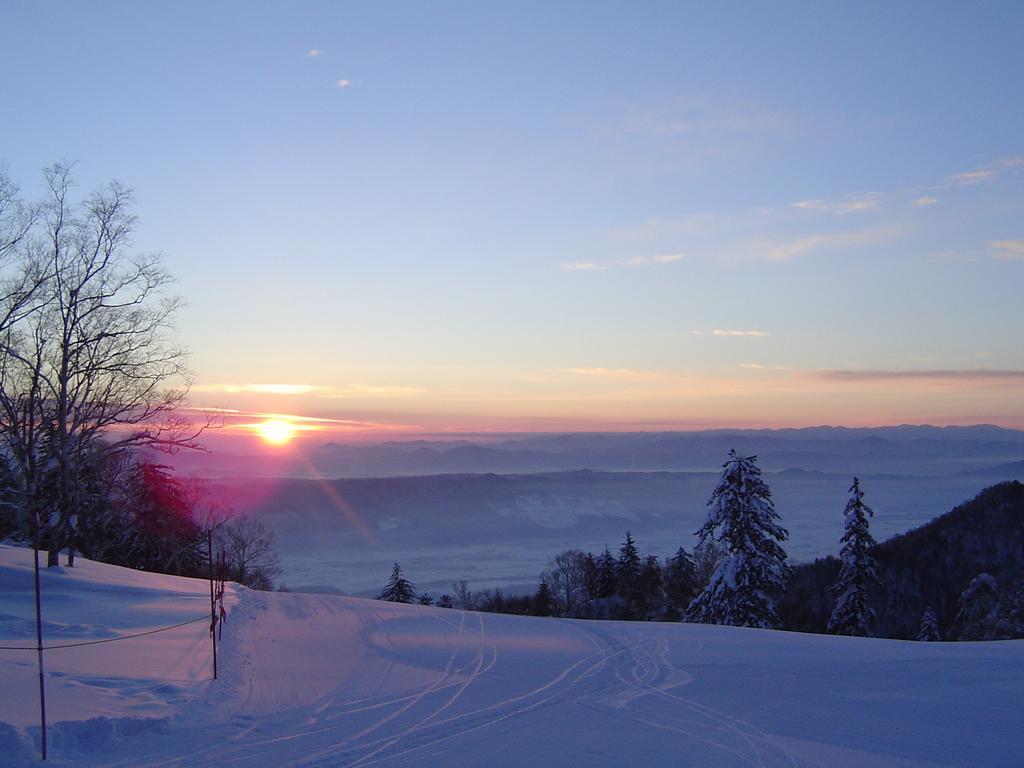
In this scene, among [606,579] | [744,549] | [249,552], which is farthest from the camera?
[606,579]

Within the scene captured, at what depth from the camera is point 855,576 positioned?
107 ft

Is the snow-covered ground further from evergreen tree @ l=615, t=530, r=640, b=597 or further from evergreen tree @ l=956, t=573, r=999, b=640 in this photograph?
evergreen tree @ l=615, t=530, r=640, b=597

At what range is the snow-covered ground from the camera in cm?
870

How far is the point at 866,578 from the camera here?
1289 inches

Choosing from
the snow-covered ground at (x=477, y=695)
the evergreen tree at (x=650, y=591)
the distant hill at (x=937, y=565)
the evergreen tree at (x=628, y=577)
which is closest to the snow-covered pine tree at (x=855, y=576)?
the distant hill at (x=937, y=565)

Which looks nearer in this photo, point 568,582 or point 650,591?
point 650,591

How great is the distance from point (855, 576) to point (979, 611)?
15.6ft

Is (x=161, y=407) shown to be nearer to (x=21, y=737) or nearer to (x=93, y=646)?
(x=93, y=646)

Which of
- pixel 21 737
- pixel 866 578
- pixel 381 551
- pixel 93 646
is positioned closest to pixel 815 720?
pixel 21 737

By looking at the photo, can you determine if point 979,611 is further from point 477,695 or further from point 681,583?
point 477,695

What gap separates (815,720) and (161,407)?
790 inches

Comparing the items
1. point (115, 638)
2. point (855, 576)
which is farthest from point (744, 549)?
point (115, 638)

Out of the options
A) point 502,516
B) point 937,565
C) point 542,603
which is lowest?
point 502,516

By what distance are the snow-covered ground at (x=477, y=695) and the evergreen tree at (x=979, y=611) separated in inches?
611
